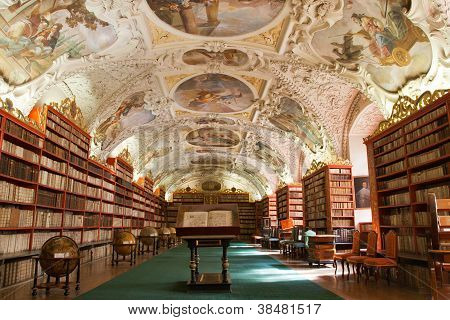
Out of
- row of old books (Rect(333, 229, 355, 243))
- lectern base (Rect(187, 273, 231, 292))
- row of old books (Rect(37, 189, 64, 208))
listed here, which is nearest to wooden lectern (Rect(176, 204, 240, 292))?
lectern base (Rect(187, 273, 231, 292))

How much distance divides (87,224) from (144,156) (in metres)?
8.48

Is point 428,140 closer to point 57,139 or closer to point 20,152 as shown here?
point 20,152

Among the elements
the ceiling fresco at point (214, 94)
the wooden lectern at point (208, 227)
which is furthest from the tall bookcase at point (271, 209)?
the wooden lectern at point (208, 227)

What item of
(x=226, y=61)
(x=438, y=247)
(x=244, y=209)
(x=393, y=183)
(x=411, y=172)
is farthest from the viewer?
(x=244, y=209)

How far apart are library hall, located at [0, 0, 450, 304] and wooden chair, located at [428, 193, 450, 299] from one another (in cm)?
3

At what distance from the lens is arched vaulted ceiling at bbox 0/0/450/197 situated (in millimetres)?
7664

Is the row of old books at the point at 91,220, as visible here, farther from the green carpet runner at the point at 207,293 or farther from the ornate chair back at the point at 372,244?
the ornate chair back at the point at 372,244

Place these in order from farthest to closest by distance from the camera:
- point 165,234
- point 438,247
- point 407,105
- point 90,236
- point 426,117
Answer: point 165,234, point 90,236, point 407,105, point 426,117, point 438,247

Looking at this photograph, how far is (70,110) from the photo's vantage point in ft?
36.3

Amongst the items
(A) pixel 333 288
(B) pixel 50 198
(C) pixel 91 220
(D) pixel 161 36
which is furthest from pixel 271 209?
(A) pixel 333 288

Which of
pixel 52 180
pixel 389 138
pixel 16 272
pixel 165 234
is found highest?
pixel 389 138

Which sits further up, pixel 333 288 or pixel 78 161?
pixel 78 161

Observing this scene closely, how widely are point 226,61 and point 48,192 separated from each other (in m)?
6.59
